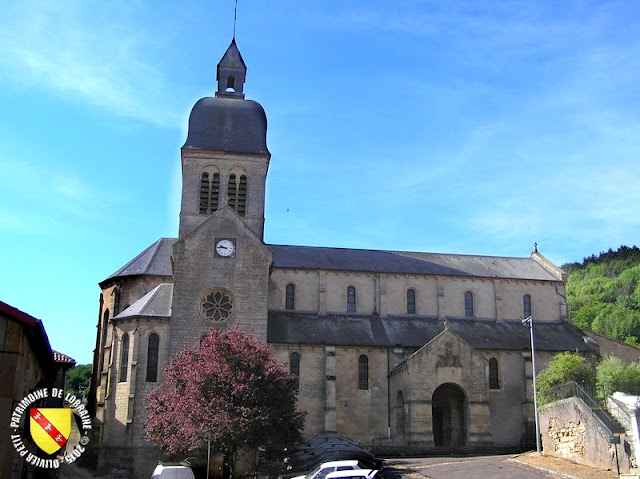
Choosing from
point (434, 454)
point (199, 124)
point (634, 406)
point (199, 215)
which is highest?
point (199, 124)

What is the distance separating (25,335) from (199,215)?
26.6 meters

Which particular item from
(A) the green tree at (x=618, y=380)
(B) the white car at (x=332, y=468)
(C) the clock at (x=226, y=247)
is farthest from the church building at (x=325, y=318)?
(B) the white car at (x=332, y=468)

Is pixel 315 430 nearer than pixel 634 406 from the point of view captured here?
No

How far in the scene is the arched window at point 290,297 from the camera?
4628 centimetres

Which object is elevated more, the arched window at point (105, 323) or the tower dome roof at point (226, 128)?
the tower dome roof at point (226, 128)

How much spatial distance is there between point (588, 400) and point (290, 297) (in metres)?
21.6

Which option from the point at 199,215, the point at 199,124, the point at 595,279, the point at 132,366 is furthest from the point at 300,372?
the point at 595,279

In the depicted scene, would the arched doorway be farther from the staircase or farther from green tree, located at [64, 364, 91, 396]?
green tree, located at [64, 364, 91, 396]

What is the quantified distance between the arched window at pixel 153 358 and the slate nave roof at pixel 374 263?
817 centimetres

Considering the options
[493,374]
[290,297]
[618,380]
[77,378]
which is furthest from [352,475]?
[77,378]

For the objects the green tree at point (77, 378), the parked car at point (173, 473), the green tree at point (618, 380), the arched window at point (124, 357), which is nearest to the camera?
the parked car at point (173, 473)

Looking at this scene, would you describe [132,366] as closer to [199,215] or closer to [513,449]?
[199,215]

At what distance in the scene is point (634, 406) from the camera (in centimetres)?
1142

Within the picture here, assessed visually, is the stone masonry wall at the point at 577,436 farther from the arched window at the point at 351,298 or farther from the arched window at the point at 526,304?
the arched window at the point at 526,304
